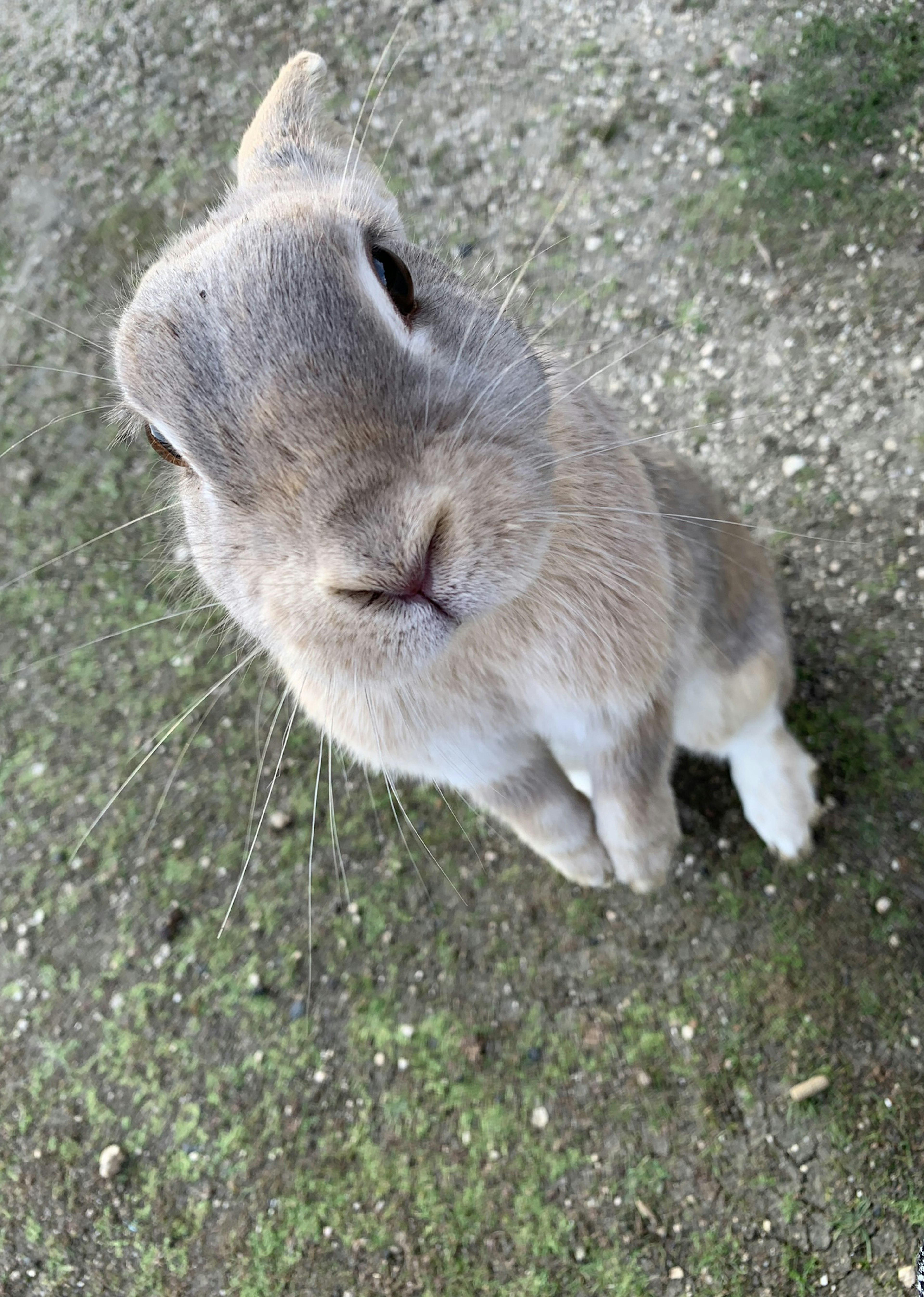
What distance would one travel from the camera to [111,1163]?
2.62m

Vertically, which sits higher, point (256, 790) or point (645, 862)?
point (256, 790)

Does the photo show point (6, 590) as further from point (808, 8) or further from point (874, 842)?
point (808, 8)

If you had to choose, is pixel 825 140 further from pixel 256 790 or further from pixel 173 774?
pixel 173 774

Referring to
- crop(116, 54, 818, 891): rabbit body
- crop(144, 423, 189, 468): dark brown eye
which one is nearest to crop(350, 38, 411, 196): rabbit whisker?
crop(116, 54, 818, 891): rabbit body

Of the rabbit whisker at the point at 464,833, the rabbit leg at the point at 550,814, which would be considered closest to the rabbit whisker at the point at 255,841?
the rabbit whisker at the point at 464,833

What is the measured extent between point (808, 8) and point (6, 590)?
3804 mm

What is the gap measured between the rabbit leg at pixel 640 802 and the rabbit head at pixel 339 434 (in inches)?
33.7

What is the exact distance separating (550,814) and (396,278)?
1358 millimetres

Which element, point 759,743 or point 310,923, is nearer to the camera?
point 759,743

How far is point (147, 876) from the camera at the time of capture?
2.95 meters

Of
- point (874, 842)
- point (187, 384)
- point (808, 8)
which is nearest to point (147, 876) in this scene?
point (187, 384)

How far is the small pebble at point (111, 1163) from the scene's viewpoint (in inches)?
103

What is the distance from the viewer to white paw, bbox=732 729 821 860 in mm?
2479

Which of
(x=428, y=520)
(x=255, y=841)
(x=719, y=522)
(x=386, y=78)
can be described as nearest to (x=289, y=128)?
(x=428, y=520)
